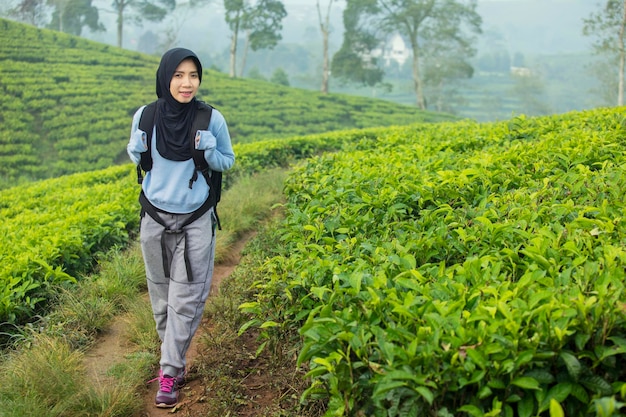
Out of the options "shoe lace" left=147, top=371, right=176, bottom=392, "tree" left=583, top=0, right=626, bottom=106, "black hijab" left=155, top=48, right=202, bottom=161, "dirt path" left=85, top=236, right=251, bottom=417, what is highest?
"tree" left=583, top=0, right=626, bottom=106

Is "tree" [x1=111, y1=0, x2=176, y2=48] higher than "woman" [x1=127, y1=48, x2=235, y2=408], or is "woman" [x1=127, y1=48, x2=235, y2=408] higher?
"tree" [x1=111, y1=0, x2=176, y2=48]

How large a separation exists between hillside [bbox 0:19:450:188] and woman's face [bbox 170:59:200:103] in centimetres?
1351

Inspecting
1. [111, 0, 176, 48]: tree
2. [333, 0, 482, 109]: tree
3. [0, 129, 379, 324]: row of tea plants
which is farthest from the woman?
[111, 0, 176, 48]: tree

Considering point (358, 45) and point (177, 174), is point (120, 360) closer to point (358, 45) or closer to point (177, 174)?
point (177, 174)

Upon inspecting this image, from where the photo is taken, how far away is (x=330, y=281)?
290cm

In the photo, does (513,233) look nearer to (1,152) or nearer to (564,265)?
(564,265)

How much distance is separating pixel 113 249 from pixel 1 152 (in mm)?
12529

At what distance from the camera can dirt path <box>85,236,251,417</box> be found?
334 centimetres

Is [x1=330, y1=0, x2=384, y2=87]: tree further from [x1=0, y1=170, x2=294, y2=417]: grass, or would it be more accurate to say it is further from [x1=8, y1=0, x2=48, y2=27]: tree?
[x1=0, y1=170, x2=294, y2=417]: grass

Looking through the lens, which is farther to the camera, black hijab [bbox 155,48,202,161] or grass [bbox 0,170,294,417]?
black hijab [bbox 155,48,202,161]

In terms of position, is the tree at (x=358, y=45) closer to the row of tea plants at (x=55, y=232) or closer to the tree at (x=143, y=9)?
the tree at (x=143, y=9)

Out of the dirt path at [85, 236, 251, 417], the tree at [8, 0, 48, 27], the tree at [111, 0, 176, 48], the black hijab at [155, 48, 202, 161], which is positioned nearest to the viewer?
the dirt path at [85, 236, 251, 417]

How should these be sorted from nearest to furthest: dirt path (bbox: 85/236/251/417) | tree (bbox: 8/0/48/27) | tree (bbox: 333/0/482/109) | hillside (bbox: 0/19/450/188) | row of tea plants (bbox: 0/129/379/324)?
1. dirt path (bbox: 85/236/251/417)
2. row of tea plants (bbox: 0/129/379/324)
3. hillside (bbox: 0/19/450/188)
4. tree (bbox: 8/0/48/27)
5. tree (bbox: 333/0/482/109)

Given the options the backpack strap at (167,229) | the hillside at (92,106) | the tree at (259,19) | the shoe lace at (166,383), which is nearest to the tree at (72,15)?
the tree at (259,19)
